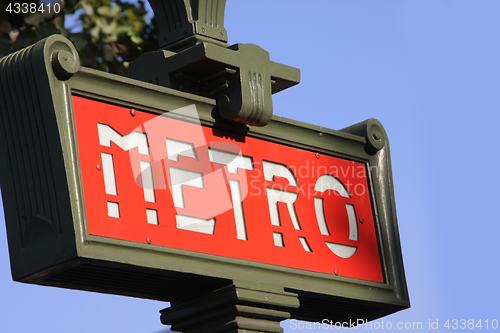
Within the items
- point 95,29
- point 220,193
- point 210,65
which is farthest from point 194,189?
point 95,29

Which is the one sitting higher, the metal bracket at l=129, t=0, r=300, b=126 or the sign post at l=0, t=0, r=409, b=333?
the metal bracket at l=129, t=0, r=300, b=126

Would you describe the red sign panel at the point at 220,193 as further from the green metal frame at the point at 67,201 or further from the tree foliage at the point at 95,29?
the tree foliage at the point at 95,29

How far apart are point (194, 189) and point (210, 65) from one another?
60 cm

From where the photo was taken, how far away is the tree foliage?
6078 millimetres

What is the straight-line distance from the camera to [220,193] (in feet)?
11.8

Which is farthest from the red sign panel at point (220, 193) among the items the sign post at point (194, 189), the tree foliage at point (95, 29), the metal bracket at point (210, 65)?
the tree foliage at point (95, 29)

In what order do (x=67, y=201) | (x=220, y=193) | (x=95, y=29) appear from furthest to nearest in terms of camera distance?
(x=95, y=29) → (x=220, y=193) → (x=67, y=201)

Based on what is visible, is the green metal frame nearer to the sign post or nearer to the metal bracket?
the sign post

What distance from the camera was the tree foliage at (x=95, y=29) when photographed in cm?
608

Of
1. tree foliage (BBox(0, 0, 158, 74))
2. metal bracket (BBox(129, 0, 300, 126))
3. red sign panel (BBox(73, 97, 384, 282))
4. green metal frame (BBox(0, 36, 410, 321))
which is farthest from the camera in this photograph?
tree foliage (BBox(0, 0, 158, 74))

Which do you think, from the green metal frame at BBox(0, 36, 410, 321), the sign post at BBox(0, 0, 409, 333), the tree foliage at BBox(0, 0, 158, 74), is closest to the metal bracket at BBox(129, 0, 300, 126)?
the sign post at BBox(0, 0, 409, 333)

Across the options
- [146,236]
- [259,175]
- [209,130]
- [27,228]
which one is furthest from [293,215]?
[27,228]

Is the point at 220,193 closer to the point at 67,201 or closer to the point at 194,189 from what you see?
the point at 194,189

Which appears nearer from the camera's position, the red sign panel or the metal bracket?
the red sign panel
